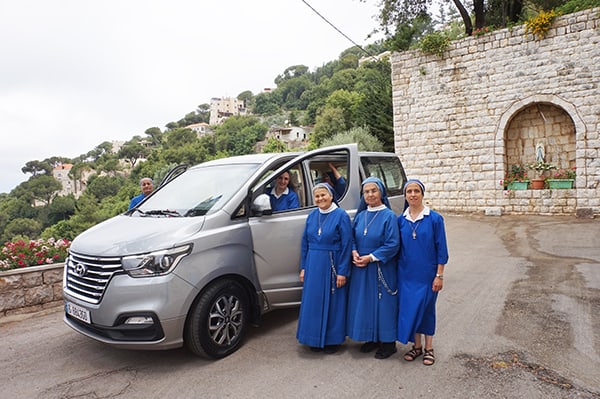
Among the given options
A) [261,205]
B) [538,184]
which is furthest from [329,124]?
[261,205]

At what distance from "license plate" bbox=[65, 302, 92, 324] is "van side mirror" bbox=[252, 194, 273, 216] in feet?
5.56

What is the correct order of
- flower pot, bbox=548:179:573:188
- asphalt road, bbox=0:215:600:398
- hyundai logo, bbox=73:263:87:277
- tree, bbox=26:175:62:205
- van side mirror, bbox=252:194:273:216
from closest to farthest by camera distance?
asphalt road, bbox=0:215:600:398
hyundai logo, bbox=73:263:87:277
van side mirror, bbox=252:194:273:216
flower pot, bbox=548:179:573:188
tree, bbox=26:175:62:205

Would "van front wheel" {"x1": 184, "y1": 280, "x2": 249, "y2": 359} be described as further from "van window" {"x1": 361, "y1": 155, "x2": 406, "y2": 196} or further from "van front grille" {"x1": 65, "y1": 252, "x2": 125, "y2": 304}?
"van window" {"x1": 361, "y1": 155, "x2": 406, "y2": 196}

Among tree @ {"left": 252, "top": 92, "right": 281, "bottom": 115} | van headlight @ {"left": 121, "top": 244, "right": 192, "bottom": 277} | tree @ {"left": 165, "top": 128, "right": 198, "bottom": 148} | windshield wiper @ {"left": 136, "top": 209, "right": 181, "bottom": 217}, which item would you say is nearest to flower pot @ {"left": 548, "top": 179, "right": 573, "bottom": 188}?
windshield wiper @ {"left": 136, "top": 209, "right": 181, "bottom": 217}

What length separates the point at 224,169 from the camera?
4.50 metres

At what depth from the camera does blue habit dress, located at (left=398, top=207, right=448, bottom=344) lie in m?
3.29

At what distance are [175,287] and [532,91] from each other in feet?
43.7

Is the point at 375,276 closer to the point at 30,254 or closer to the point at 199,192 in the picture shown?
the point at 199,192

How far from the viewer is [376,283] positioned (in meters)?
3.53

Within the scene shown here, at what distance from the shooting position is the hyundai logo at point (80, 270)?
3.49 m

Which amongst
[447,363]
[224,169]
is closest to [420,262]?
[447,363]

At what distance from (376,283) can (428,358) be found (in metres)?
0.76

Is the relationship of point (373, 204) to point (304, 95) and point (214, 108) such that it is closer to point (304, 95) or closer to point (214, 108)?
point (304, 95)

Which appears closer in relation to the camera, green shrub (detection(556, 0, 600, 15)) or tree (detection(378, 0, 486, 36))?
green shrub (detection(556, 0, 600, 15))
